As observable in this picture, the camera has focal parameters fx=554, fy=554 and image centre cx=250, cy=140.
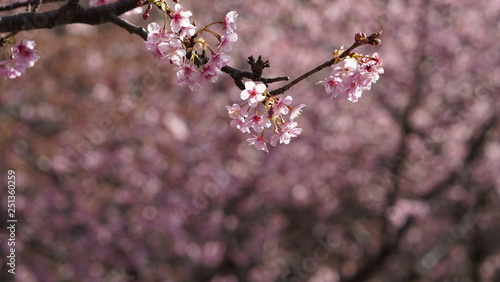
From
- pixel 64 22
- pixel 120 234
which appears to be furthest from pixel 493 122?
pixel 64 22

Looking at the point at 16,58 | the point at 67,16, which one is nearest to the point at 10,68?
the point at 16,58

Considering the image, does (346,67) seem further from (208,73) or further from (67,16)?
(67,16)

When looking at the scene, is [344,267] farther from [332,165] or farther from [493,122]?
[493,122]

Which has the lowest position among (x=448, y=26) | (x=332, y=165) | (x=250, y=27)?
(x=332, y=165)

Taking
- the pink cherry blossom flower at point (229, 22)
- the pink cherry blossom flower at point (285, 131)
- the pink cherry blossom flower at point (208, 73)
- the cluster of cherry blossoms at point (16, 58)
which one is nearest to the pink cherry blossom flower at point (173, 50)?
the pink cherry blossom flower at point (208, 73)

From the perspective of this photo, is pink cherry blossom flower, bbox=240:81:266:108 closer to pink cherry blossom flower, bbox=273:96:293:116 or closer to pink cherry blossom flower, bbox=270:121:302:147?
pink cherry blossom flower, bbox=273:96:293:116

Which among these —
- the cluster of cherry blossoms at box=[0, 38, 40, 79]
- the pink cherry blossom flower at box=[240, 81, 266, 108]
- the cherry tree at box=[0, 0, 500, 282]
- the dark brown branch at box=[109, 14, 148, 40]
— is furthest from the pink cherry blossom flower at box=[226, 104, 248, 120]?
the cherry tree at box=[0, 0, 500, 282]
